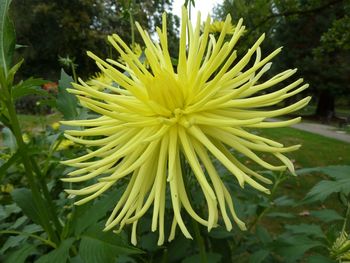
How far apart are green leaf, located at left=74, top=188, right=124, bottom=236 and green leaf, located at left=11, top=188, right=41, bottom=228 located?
16 centimetres

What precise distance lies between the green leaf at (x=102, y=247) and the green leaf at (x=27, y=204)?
23 cm

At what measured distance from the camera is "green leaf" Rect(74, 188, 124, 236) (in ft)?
3.78

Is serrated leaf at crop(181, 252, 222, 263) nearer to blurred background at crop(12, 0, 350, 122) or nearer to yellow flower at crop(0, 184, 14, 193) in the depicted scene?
yellow flower at crop(0, 184, 14, 193)

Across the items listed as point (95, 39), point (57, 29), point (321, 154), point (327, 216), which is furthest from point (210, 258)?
point (57, 29)

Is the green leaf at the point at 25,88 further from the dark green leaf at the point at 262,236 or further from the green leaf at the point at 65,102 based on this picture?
the dark green leaf at the point at 262,236

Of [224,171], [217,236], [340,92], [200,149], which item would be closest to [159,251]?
[217,236]

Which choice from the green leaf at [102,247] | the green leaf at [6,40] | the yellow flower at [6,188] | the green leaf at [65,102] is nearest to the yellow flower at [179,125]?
the green leaf at [102,247]

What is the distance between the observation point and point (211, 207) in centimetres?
78

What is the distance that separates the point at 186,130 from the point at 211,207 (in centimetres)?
20

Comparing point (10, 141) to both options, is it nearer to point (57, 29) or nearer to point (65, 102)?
point (65, 102)

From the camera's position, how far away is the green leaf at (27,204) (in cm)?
128

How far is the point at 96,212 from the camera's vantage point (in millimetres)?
1169

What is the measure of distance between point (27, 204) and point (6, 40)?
53cm

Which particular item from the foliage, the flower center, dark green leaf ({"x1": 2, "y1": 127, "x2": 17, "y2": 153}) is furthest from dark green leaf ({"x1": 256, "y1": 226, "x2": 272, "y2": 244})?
dark green leaf ({"x1": 2, "y1": 127, "x2": 17, "y2": 153})
